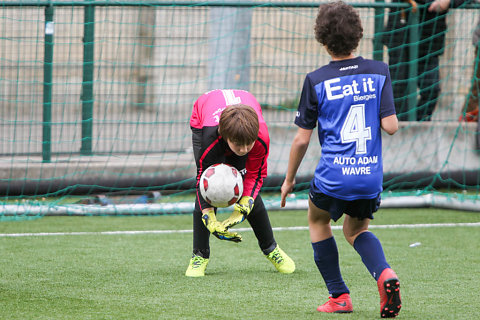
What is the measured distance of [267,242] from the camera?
4.76 metres

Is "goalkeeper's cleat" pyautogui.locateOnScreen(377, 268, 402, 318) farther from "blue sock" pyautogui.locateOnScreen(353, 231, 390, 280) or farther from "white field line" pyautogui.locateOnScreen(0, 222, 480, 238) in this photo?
"white field line" pyautogui.locateOnScreen(0, 222, 480, 238)

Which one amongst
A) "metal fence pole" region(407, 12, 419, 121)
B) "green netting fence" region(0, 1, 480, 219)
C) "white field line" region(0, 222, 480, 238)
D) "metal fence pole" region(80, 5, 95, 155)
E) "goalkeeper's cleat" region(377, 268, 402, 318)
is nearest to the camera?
"goalkeeper's cleat" region(377, 268, 402, 318)

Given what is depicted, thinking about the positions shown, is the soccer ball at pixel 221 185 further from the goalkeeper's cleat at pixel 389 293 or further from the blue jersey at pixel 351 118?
the goalkeeper's cleat at pixel 389 293

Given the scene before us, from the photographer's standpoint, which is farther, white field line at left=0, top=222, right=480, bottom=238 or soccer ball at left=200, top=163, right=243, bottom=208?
white field line at left=0, top=222, right=480, bottom=238

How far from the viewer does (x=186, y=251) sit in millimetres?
5398

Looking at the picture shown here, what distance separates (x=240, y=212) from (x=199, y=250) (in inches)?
22.6

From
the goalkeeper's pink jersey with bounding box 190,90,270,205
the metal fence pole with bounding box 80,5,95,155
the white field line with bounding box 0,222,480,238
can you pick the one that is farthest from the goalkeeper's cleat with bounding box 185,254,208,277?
the metal fence pole with bounding box 80,5,95,155

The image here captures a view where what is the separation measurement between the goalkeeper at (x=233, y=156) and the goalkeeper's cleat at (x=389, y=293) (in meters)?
0.94

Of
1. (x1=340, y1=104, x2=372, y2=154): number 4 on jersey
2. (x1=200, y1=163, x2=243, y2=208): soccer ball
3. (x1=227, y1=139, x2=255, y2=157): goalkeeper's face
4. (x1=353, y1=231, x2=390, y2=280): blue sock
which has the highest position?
(x1=340, y1=104, x2=372, y2=154): number 4 on jersey

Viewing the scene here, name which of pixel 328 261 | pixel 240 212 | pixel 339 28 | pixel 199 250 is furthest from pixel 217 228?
pixel 339 28

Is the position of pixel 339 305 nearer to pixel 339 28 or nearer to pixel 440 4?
pixel 339 28

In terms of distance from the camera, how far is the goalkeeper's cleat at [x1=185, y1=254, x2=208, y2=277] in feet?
14.9

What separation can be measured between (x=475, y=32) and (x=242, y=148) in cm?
501

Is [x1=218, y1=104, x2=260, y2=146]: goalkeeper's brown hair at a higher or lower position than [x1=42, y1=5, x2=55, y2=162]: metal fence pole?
higher
